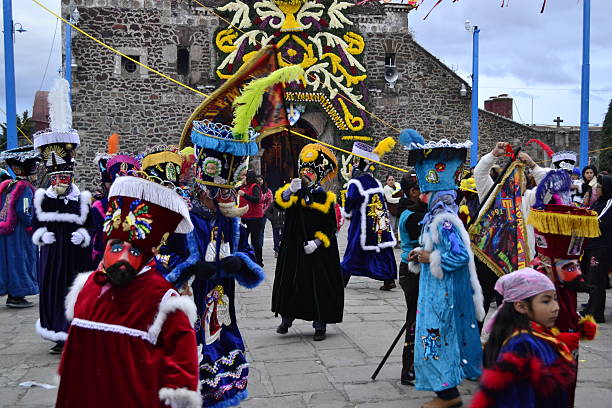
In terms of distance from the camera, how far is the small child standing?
8.55 feet

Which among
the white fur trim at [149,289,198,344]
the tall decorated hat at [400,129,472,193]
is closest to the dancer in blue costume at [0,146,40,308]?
the tall decorated hat at [400,129,472,193]

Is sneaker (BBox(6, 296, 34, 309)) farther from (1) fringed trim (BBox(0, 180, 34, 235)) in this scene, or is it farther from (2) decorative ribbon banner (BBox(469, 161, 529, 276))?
(2) decorative ribbon banner (BBox(469, 161, 529, 276))

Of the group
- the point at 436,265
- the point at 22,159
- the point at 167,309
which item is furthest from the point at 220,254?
the point at 22,159

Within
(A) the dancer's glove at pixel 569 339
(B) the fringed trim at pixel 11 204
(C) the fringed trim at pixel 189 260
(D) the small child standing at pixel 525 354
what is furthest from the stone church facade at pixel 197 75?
(D) the small child standing at pixel 525 354

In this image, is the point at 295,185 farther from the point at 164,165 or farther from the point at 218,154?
the point at 218,154


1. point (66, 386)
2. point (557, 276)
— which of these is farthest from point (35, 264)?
point (557, 276)

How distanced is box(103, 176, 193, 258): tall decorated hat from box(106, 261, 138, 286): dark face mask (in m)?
0.13

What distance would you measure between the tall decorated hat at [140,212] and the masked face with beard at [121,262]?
31 mm

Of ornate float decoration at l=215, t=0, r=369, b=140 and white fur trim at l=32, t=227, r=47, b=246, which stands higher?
ornate float decoration at l=215, t=0, r=369, b=140

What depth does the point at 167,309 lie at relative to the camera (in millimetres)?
2727

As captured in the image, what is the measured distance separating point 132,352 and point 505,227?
397 cm

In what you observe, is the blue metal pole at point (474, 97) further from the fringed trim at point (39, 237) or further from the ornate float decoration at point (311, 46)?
the fringed trim at point (39, 237)

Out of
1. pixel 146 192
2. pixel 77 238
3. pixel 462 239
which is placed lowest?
pixel 77 238

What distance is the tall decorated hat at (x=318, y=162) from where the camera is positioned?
22.1 feet
